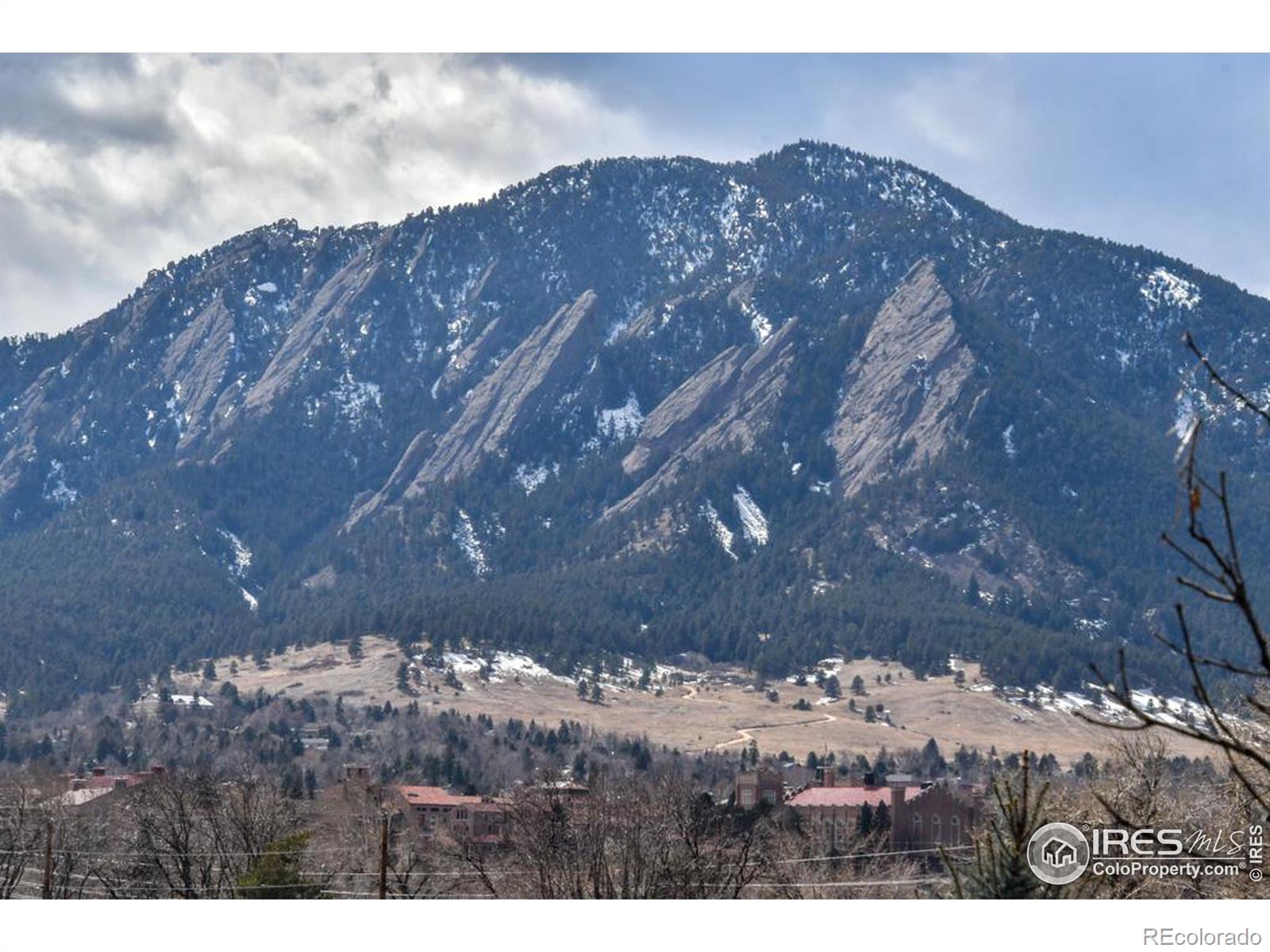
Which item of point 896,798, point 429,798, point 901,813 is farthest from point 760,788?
point 429,798

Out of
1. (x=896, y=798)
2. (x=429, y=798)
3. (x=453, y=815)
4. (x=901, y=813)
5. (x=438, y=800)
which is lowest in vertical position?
(x=901, y=813)

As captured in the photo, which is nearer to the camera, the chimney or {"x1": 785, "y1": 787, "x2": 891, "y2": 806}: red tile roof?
the chimney

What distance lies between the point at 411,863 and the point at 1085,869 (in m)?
40.5

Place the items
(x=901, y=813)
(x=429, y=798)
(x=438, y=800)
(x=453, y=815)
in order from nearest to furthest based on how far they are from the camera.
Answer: (x=901, y=813) → (x=453, y=815) → (x=438, y=800) → (x=429, y=798)

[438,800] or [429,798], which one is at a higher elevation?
[429,798]

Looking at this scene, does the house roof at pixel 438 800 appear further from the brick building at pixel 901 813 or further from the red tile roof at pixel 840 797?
the red tile roof at pixel 840 797

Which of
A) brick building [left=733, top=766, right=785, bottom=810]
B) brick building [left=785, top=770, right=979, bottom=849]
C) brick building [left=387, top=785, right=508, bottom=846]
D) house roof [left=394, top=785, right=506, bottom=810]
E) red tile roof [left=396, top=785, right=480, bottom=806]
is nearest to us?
brick building [left=387, top=785, right=508, bottom=846]

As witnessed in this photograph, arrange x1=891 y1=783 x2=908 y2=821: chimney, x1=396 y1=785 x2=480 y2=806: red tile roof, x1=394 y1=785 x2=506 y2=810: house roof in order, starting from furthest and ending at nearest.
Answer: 1. x1=396 y1=785 x2=480 y2=806: red tile roof
2. x1=394 y1=785 x2=506 y2=810: house roof
3. x1=891 y1=783 x2=908 y2=821: chimney

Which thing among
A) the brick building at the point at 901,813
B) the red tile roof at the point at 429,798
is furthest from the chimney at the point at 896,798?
the red tile roof at the point at 429,798

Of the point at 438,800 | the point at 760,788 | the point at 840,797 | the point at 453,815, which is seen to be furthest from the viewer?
the point at 760,788

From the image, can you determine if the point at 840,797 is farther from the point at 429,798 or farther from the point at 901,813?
the point at 429,798

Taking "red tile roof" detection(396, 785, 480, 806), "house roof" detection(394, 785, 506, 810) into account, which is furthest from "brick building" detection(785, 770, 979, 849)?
"red tile roof" detection(396, 785, 480, 806)

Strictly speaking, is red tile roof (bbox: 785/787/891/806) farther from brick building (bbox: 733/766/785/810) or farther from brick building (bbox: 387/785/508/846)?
brick building (bbox: 387/785/508/846)

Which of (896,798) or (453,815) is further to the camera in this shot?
A: (453,815)
